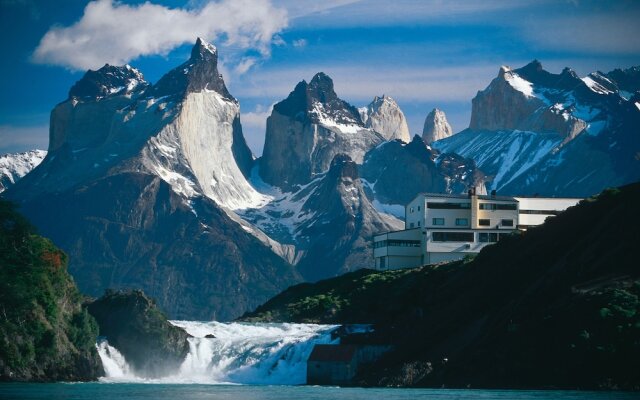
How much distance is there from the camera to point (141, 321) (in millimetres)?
161750

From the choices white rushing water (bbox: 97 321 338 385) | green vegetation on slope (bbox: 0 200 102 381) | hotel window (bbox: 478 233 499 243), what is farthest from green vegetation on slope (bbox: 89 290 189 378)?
hotel window (bbox: 478 233 499 243)

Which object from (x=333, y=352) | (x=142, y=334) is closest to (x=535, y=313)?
(x=333, y=352)

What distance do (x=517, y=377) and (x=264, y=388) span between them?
28.3 m

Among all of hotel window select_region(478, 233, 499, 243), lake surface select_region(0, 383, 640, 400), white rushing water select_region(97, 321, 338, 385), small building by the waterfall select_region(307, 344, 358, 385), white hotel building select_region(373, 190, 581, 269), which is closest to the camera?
lake surface select_region(0, 383, 640, 400)

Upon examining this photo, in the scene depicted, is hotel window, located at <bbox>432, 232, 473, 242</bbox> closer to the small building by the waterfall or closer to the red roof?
the red roof

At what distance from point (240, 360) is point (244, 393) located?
1231 inches

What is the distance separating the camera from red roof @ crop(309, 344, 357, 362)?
145900 millimetres

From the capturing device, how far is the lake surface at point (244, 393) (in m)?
114

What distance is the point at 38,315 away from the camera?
14100cm

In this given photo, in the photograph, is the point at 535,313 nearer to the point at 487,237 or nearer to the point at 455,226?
the point at 487,237

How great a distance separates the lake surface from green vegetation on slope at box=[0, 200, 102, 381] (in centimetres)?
491

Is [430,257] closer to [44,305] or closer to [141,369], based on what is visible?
[141,369]

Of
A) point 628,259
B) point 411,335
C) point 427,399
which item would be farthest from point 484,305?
point 427,399

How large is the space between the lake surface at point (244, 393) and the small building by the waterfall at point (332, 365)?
277 inches
